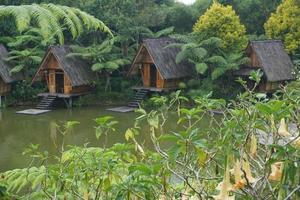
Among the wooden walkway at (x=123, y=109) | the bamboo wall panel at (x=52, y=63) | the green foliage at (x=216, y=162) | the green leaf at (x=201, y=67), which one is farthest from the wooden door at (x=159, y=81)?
the green foliage at (x=216, y=162)

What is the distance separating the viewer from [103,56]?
18125 millimetres

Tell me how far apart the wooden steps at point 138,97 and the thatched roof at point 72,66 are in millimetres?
1654

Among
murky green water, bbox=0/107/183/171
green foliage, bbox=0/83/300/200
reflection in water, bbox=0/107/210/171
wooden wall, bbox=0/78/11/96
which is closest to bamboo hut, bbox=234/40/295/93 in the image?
reflection in water, bbox=0/107/210/171

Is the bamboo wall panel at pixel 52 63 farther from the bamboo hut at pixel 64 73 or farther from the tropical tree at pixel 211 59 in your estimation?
the tropical tree at pixel 211 59

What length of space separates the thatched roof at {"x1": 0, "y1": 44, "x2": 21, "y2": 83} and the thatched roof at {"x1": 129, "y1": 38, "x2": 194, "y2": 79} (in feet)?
12.8

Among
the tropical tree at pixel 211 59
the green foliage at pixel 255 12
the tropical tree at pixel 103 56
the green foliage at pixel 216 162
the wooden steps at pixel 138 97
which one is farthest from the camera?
the green foliage at pixel 255 12

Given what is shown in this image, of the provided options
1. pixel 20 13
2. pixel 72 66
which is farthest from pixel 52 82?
pixel 20 13

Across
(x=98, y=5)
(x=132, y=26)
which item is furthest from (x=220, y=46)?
(x=98, y=5)

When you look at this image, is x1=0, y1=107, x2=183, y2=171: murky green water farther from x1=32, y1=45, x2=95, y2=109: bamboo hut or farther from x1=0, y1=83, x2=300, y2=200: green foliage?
x1=0, y1=83, x2=300, y2=200: green foliage

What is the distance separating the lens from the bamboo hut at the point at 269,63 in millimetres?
16938

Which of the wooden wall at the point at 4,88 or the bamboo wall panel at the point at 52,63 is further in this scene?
the wooden wall at the point at 4,88

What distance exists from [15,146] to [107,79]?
6761mm

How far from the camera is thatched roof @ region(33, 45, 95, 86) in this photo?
698 inches

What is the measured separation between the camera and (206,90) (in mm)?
17016
